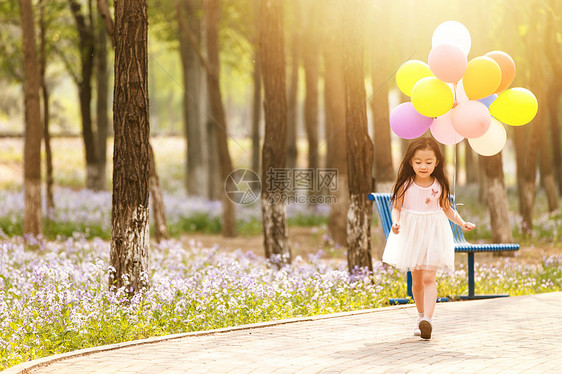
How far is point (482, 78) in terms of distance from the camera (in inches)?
283

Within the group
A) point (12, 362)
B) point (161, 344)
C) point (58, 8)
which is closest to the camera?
point (12, 362)

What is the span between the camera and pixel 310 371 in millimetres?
5379

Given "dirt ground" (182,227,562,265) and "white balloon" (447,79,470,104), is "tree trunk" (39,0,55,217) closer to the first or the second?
"dirt ground" (182,227,562,265)

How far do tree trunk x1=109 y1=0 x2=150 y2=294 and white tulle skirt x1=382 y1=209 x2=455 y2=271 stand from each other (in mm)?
2788

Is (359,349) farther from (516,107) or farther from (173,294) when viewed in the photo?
(516,107)

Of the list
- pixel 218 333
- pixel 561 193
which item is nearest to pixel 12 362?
pixel 218 333

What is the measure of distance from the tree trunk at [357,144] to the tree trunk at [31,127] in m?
7.27

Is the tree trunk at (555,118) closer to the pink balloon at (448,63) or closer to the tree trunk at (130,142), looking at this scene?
the pink balloon at (448,63)

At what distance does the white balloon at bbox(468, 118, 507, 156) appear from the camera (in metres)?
7.53

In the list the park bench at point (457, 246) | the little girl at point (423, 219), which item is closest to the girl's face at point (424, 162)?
the little girl at point (423, 219)

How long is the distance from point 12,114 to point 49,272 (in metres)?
45.6

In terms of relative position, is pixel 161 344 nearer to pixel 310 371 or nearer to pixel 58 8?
pixel 310 371

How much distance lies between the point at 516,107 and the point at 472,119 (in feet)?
1.84

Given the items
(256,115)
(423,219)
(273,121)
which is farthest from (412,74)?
(256,115)
